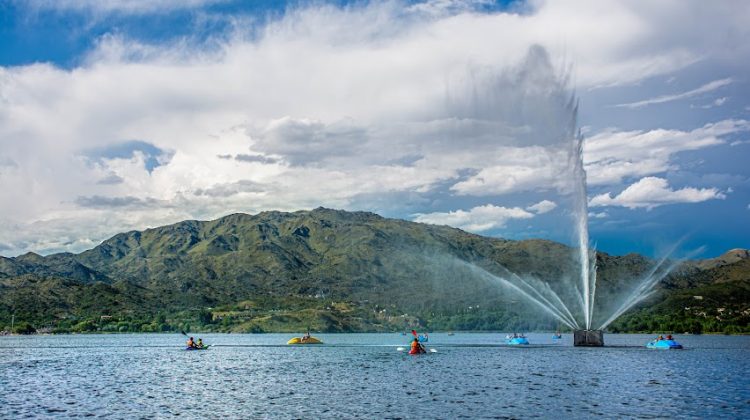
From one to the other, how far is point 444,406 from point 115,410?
115ft

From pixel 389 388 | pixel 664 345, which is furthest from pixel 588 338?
pixel 389 388

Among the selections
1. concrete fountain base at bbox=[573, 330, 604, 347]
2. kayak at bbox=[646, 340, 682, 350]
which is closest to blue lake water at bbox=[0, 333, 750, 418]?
concrete fountain base at bbox=[573, 330, 604, 347]

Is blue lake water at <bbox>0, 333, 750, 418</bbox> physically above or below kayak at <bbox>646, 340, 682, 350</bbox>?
below

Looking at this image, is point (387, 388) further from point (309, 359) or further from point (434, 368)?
point (309, 359)

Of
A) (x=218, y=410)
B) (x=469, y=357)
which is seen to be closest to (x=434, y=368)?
(x=469, y=357)

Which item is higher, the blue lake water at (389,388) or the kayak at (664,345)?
the kayak at (664,345)

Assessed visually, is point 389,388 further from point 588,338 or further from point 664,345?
point 664,345

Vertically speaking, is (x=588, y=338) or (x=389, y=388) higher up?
(x=588, y=338)

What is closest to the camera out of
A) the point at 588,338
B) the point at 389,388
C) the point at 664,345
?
the point at 389,388

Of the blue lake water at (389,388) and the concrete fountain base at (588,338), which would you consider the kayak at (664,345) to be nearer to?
the blue lake water at (389,388)

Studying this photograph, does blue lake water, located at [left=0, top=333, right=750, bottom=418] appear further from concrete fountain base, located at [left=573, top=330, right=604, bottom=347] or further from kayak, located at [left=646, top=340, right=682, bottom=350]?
kayak, located at [left=646, top=340, right=682, bottom=350]

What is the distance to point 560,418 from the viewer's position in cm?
6397

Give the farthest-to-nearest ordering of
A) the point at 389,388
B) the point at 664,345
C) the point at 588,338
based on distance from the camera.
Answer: the point at 664,345, the point at 588,338, the point at 389,388

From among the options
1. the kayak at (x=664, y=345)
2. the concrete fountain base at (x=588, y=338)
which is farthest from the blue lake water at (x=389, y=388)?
the kayak at (x=664, y=345)
